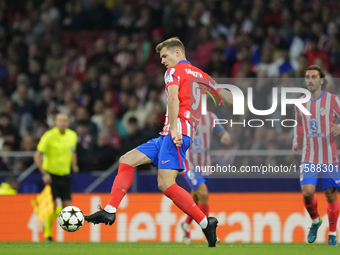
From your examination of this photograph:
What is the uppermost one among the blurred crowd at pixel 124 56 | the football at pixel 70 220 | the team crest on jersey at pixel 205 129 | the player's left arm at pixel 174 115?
the blurred crowd at pixel 124 56

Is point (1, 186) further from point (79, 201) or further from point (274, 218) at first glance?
point (274, 218)

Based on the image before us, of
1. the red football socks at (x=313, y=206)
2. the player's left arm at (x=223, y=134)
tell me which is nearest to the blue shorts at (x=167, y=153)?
the red football socks at (x=313, y=206)

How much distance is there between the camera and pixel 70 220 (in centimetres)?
581

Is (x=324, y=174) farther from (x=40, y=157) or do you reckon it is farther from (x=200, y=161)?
(x=40, y=157)

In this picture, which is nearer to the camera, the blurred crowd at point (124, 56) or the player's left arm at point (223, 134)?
the player's left arm at point (223, 134)

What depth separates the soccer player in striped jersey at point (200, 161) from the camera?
8180 millimetres

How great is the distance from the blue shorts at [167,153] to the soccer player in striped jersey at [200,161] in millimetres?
2338

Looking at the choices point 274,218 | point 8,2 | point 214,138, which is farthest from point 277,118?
point 8,2

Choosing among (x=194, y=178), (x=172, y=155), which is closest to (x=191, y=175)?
(x=194, y=178)

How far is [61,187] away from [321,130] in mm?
4132

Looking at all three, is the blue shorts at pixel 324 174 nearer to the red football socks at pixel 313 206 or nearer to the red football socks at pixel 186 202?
the red football socks at pixel 313 206

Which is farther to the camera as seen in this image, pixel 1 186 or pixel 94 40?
pixel 94 40

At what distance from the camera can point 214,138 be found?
32.6ft

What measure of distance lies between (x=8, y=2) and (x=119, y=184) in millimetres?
10773
